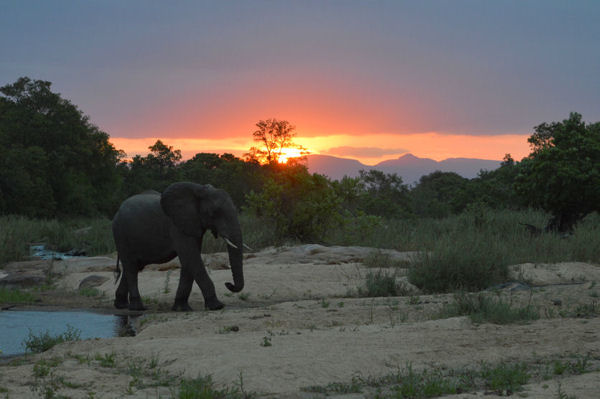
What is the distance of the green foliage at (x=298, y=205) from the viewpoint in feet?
73.0

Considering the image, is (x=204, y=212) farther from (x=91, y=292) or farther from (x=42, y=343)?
(x=91, y=292)

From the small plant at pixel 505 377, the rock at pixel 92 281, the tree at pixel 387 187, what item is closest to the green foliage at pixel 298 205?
the rock at pixel 92 281

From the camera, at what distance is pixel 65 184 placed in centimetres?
4016

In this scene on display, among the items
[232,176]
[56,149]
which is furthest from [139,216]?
[232,176]

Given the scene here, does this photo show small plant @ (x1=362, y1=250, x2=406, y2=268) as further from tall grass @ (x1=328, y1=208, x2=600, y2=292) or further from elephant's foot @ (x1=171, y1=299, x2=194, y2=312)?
elephant's foot @ (x1=171, y1=299, x2=194, y2=312)

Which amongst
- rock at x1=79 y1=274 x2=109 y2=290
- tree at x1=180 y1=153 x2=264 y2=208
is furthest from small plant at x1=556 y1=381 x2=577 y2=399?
tree at x1=180 y1=153 x2=264 y2=208

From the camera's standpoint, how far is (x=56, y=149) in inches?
1603

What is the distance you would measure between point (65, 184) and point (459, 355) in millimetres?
36711

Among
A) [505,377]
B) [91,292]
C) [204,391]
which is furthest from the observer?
[91,292]

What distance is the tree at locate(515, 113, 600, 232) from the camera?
68.1 feet

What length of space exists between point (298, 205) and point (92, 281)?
8570mm

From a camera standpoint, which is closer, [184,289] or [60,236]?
[184,289]

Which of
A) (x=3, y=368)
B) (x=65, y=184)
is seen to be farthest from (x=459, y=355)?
(x=65, y=184)

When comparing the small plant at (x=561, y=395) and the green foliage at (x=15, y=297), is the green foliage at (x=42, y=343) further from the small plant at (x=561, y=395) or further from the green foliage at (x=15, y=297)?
the small plant at (x=561, y=395)
